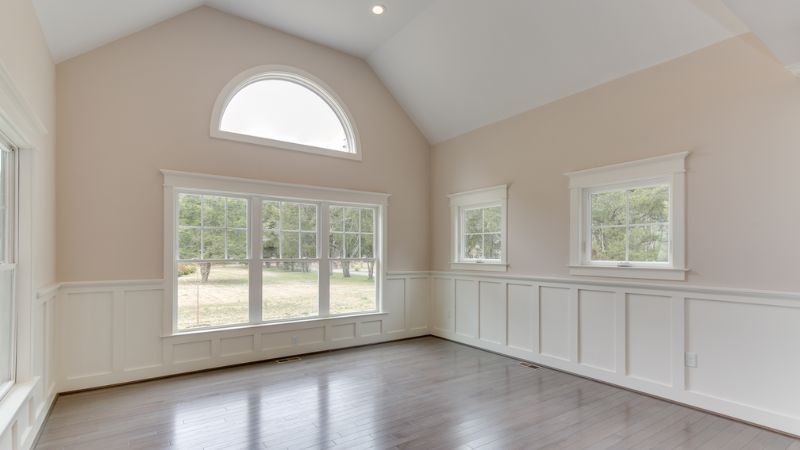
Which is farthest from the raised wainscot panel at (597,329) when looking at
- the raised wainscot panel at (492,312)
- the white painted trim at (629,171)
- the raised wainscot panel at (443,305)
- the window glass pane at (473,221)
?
the raised wainscot panel at (443,305)

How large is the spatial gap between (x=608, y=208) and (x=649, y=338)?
4.14 ft

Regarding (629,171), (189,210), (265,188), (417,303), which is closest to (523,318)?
(417,303)

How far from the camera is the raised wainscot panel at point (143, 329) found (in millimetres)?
3812

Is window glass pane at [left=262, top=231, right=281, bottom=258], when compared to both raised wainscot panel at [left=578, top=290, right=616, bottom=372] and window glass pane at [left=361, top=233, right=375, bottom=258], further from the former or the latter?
raised wainscot panel at [left=578, top=290, right=616, bottom=372]

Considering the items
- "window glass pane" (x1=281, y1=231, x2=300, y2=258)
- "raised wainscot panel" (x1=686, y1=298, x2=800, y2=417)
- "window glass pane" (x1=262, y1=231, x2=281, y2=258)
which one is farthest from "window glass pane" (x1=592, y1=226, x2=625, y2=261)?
"window glass pane" (x1=262, y1=231, x2=281, y2=258)

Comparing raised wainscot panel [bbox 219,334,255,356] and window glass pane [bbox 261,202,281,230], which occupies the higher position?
window glass pane [bbox 261,202,281,230]

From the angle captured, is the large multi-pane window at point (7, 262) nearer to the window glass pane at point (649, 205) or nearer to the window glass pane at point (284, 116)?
the window glass pane at point (284, 116)

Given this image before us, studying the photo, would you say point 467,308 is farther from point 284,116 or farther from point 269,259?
point 284,116

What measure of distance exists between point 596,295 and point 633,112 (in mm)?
1776

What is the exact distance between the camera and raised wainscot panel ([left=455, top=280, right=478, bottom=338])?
17.2ft

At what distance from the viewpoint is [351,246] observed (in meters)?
5.38

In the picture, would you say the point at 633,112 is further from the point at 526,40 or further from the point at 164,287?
the point at 164,287

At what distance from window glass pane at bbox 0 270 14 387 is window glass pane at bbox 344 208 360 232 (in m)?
3.31

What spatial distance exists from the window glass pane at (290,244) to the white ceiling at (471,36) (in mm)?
2429
